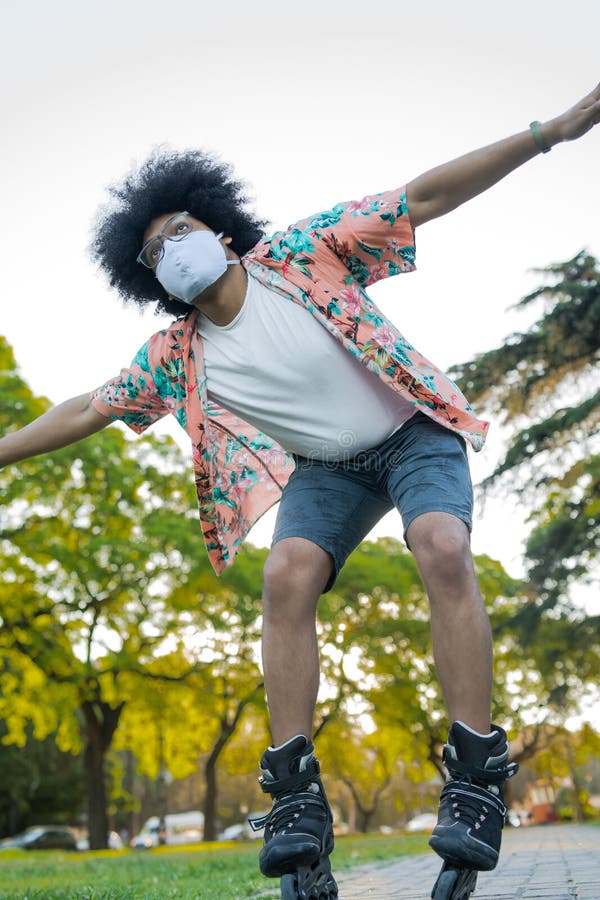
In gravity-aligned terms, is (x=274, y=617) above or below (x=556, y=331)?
below

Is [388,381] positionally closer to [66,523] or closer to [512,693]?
[66,523]

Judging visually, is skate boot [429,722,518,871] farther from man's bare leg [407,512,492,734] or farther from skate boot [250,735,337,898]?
skate boot [250,735,337,898]

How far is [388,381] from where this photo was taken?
10.0ft

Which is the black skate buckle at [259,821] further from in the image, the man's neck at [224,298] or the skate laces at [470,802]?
the man's neck at [224,298]

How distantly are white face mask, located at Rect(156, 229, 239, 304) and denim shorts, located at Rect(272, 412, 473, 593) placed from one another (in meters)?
0.73

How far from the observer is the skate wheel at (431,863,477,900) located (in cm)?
248

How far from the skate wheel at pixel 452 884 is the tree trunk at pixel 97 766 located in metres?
21.4

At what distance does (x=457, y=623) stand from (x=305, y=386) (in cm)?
95

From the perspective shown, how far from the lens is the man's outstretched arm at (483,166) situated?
2848 millimetres

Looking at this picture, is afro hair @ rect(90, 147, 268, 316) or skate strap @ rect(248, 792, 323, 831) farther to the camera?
afro hair @ rect(90, 147, 268, 316)

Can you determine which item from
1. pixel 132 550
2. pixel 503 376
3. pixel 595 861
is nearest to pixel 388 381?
pixel 595 861

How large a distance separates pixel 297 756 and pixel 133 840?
51.0 m

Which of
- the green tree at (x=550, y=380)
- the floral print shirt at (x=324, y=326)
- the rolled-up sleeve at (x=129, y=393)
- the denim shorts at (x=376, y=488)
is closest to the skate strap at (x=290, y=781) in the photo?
the denim shorts at (x=376, y=488)

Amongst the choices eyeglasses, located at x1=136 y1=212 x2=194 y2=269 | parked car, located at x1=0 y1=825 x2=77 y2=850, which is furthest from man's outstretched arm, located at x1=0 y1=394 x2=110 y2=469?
parked car, located at x1=0 y1=825 x2=77 y2=850
